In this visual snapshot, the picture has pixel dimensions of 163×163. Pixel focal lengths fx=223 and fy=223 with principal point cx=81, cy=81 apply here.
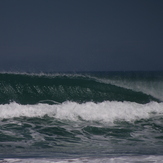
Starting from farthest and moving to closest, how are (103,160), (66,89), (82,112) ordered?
(66,89)
(82,112)
(103,160)

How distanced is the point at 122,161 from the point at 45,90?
8.98m

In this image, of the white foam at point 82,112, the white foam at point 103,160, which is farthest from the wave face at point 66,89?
the white foam at point 103,160

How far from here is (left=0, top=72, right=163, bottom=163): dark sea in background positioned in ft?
12.1

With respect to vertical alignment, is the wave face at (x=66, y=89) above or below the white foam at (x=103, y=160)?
above

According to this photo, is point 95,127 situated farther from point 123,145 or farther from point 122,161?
point 122,161

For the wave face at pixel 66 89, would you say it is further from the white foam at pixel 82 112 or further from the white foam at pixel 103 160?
the white foam at pixel 103 160

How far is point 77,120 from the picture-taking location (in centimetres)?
693

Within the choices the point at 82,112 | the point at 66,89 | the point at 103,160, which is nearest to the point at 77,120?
the point at 82,112

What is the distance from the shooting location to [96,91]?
1183 cm

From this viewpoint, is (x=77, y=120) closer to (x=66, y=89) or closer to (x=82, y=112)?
(x=82, y=112)

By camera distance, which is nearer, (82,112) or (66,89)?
(82,112)

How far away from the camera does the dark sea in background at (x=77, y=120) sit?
12.1 ft

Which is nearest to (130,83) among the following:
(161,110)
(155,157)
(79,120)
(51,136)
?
(161,110)

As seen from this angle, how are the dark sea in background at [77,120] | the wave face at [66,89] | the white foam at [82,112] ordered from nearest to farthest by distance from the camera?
the dark sea in background at [77,120], the white foam at [82,112], the wave face at [66,89]
